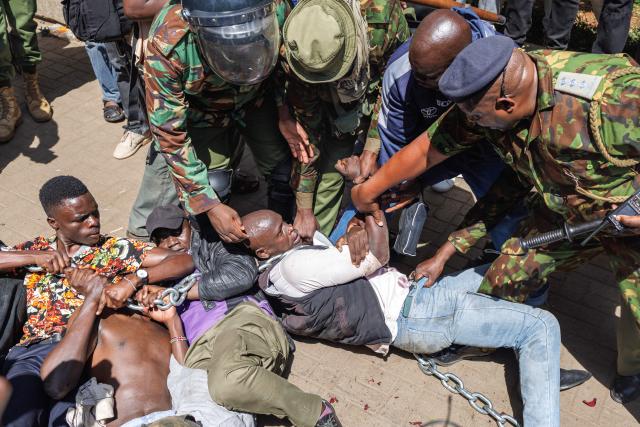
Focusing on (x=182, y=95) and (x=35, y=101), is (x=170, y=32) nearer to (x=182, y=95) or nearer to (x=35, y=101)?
(x=182, y=95)

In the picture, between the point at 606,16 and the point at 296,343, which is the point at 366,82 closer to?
the point at 296,343

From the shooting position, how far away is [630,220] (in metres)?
2.34

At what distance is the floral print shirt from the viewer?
285 cm

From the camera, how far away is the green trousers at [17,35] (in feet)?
16.2

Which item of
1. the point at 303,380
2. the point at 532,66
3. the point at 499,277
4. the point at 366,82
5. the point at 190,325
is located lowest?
the point at 303,380

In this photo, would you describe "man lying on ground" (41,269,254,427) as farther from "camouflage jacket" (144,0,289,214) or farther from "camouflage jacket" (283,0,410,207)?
"camouflage jacket" (283,0,410,207)

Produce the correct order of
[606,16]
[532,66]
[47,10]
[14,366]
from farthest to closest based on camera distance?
1. [47,10]
2. [606,16]
3. [14,366]
4. [532,66]

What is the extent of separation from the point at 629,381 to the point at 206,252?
224 centimetres

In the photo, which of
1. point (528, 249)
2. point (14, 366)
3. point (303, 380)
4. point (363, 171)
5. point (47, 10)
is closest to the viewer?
point (14, 366)

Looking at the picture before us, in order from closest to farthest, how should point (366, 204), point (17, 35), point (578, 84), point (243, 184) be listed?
point (578, 84)
point (366, 204)
point (243, 184)
point (17, 35)

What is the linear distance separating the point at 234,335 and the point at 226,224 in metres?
0.56

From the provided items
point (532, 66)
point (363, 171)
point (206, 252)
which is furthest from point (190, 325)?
point (532, 66)

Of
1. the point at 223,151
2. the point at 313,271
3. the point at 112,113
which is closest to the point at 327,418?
the point at 313,271

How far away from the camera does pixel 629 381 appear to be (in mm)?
2863
